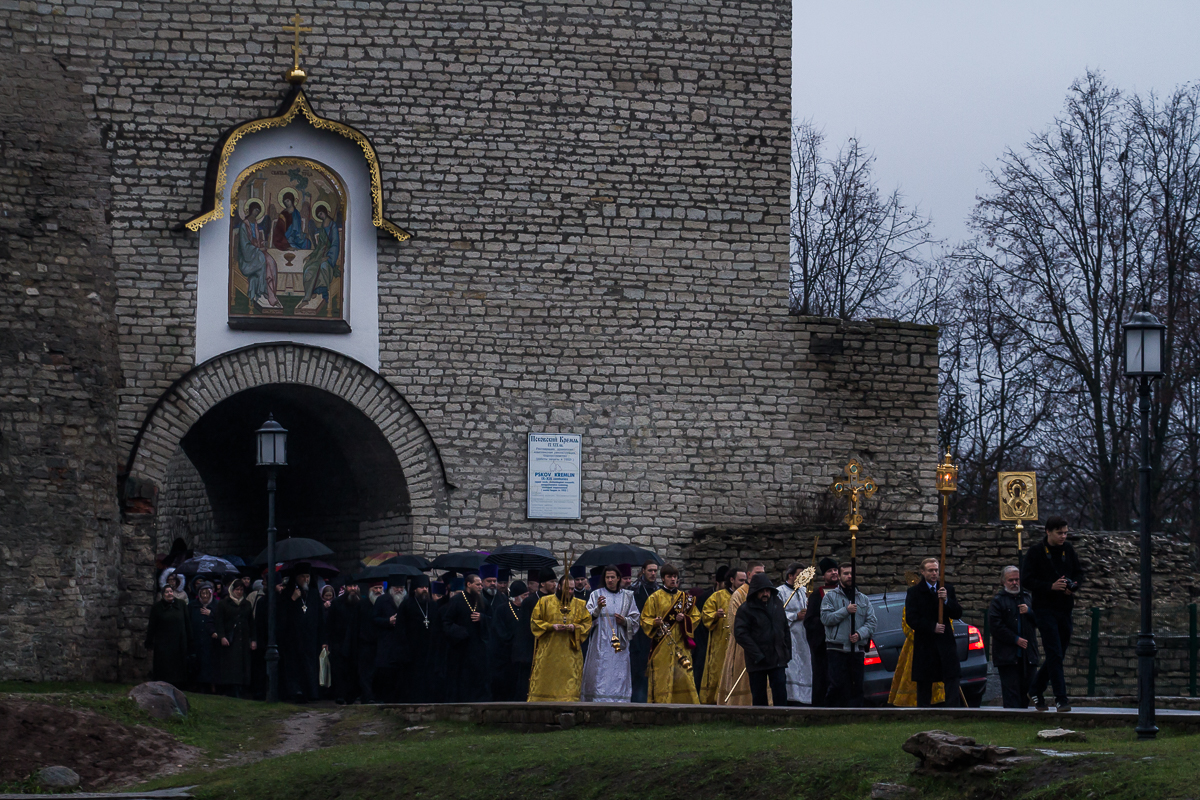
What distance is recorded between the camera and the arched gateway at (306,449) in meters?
19.1

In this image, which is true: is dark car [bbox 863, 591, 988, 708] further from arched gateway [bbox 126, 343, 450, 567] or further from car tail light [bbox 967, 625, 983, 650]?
arched gateway [bbox 126, 343, 450, 567]

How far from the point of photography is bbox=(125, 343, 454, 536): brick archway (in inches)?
746

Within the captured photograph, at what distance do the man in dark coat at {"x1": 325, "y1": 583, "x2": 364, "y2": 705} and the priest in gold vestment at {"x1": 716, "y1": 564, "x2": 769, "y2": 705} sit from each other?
4.24 m

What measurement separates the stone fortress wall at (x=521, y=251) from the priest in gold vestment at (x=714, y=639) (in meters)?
5.17

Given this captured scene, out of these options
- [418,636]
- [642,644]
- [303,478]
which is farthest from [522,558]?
[303,478]

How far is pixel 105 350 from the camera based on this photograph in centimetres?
1861

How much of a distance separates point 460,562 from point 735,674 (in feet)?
15.6

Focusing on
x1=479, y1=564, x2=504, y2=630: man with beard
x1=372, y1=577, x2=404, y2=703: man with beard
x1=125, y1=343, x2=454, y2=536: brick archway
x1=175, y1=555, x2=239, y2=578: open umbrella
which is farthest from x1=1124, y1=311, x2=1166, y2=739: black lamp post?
x1=175, y1=555, x2=239, y2=578: open umbrella

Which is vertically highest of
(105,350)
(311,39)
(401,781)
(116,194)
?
(311,39)

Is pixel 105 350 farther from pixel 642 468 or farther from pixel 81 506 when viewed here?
pixel 642 468

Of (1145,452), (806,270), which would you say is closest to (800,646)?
(1145,452)

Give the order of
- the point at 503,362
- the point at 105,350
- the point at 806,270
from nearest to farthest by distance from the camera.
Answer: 1. the point at 105,350
2. the point at 503,362
3. the point at 806,270

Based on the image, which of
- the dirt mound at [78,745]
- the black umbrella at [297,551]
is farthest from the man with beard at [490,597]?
the dirt mound at [78,745]

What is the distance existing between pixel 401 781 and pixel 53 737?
9.98 ft
